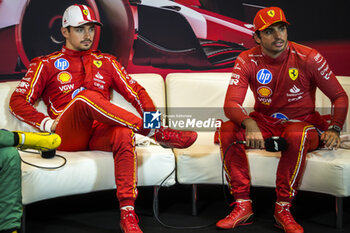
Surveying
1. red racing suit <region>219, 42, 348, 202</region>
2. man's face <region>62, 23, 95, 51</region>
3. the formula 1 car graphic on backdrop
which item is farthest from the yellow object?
the formula 1 car graphic on backdrop

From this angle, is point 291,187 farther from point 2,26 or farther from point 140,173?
point 2,26

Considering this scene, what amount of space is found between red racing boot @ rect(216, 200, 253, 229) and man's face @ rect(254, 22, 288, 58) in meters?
0.92

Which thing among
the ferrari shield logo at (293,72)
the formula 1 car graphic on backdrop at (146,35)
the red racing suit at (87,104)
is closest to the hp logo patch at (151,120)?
the red racing suit at (87,104)

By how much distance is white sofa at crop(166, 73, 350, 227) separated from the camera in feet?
9.00

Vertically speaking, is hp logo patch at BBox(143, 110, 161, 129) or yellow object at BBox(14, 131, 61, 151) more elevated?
hp logo patch at BBox(143, 110, 161, 129)

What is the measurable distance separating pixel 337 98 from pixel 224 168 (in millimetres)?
790

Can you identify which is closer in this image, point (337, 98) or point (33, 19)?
point (337, 98)

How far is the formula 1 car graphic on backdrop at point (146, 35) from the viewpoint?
12.4ft

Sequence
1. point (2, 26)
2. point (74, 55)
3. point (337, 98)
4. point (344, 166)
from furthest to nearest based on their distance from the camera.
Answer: point (2, 26)
point (74, 55)
point (337, 98)
point (344, 166)

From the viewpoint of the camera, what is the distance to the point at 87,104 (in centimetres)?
271

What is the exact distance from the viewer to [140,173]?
291cm

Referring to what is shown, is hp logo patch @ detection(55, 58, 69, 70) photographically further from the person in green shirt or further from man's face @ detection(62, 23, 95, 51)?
the person in green shirt

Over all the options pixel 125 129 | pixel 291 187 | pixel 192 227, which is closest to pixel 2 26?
pixel 125 129

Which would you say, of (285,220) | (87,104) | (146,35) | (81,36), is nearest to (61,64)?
(81,36)
